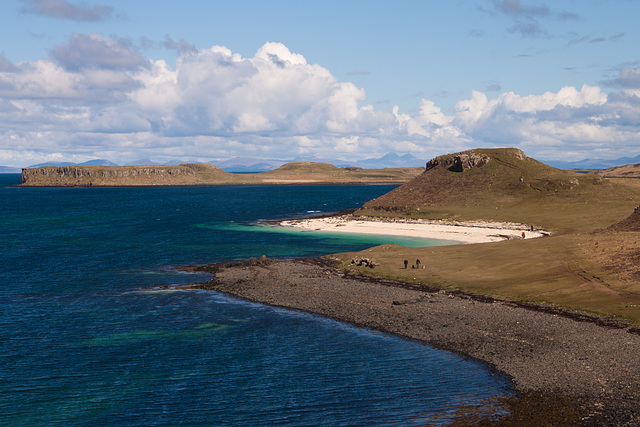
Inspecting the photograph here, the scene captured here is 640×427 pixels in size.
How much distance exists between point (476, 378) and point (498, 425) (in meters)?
7.04

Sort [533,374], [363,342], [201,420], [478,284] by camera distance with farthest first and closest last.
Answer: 1. [478,284]
2. [363,342]
3. [533,374]
4. [201,420]

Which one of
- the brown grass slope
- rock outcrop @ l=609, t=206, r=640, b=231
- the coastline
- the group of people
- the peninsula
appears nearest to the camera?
the coastline

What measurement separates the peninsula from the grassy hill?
26cm

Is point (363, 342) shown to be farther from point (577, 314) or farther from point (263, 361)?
point (577, 314)

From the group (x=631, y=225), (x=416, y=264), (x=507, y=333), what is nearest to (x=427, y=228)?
(x=631, y=225)

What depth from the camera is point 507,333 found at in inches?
1684

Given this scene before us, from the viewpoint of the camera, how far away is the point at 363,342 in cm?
4309

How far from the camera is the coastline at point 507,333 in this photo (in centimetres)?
3003

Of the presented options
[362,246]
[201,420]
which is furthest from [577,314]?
[362,246]

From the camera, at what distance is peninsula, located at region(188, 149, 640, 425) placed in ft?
103

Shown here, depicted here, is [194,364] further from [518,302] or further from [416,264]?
[416,264]

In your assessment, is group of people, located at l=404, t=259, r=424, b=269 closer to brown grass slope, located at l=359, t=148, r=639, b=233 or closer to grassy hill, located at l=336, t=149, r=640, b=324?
grassy hill, located at l=336, t=149, r=640, b=324

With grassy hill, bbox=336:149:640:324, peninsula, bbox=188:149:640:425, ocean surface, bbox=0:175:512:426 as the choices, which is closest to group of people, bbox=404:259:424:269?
peninsula, bbox=188:149:640:425

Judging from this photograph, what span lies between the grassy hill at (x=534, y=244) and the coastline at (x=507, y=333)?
4.65 m
